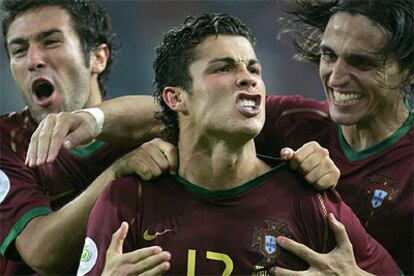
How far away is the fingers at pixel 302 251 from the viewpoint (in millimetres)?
2572

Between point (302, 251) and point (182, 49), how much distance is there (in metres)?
0.88

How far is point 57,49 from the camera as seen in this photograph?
369 cm

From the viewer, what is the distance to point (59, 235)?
3.03 metres

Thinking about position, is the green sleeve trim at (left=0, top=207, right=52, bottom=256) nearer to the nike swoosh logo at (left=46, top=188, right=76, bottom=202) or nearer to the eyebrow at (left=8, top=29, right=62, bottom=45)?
the nike swoosh logo at (left=46, top=188, right=76, bottom=202)

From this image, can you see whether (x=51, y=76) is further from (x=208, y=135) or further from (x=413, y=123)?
(x=413, y=123)

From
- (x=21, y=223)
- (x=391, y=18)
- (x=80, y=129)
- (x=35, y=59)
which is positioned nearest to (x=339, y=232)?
(x=80, y=129)

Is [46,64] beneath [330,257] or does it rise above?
above

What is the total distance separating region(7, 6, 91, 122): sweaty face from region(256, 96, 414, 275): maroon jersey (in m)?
0.94

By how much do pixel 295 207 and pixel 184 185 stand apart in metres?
0.40

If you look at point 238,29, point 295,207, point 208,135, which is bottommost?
point 295,207

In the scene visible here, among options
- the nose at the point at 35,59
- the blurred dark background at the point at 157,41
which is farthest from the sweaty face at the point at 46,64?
the blurred dark background at the point at 157,41

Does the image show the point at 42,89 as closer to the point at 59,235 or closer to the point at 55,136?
the point at 59,235

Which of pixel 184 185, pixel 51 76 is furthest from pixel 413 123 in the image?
pixel 51 76

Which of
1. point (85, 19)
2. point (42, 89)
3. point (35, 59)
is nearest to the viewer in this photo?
point (35, 59)
